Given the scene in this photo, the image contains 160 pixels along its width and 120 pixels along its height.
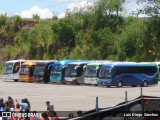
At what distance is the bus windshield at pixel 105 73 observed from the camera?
45125mm

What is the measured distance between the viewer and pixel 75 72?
48.8 m

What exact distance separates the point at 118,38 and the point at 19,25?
74.7 ft

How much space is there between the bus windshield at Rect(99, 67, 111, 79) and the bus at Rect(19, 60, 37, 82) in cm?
1117

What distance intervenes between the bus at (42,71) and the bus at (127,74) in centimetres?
841

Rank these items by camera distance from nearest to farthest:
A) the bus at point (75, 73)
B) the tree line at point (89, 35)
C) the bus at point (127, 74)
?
the bus at point (127, 74)
the bus at point (75, 73)
the tree line at point (89, 35)

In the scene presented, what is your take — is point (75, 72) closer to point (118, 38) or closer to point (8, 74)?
point (8, 74)

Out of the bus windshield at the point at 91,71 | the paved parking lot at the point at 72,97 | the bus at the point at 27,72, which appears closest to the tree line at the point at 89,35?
the bus at the point at 27,72

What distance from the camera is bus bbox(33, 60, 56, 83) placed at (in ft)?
174

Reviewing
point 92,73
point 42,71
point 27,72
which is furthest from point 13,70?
point 92,73

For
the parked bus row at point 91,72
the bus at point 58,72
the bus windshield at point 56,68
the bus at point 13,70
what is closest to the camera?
the parked bus row at point 91,72

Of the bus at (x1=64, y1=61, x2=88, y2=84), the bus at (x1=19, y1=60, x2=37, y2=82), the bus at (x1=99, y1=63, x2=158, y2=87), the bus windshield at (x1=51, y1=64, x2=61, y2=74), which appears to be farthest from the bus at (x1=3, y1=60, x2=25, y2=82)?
the bus at (x1=99, y1=63, x2=158, y2=87)

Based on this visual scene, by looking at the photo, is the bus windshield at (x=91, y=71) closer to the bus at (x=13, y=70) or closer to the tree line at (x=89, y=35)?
the bus at (x=13, y=70)

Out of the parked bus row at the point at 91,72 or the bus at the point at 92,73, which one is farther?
the bus at the point at 92,73

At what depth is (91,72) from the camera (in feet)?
156
